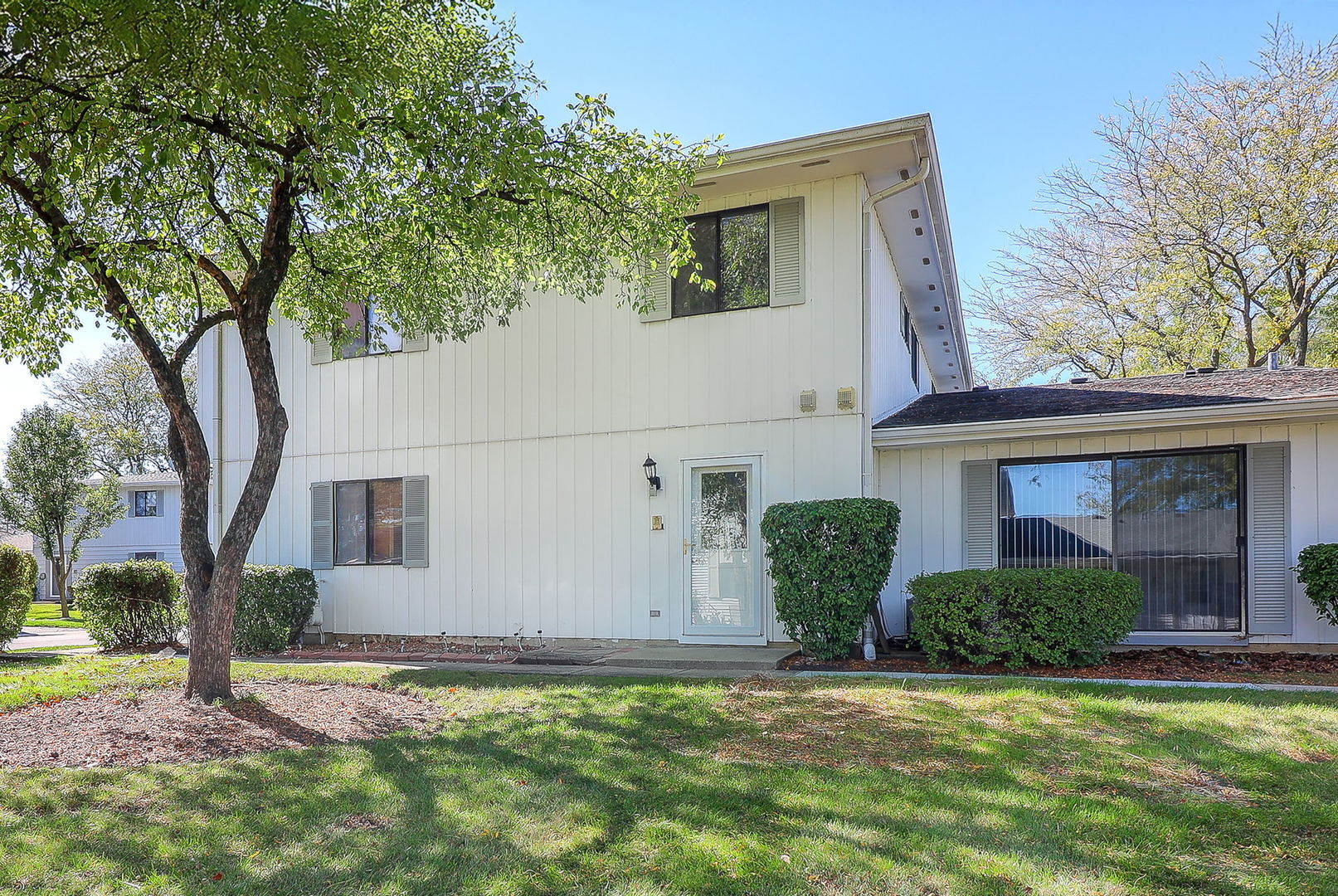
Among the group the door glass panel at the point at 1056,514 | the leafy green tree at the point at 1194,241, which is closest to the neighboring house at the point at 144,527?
the leafy green tree at the point at 1194,241

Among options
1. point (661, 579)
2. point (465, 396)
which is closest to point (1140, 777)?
point (661, 579)

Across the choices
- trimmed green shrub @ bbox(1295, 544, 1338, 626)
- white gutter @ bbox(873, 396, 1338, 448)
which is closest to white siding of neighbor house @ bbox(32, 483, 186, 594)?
white gutter @ bbox(873, 396, 1338, 448)

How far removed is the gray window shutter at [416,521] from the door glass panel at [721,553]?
3.56 meters

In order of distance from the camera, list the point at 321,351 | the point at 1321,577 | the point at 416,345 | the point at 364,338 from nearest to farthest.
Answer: the point at 1321,577 → the point at 416,345 → the point at 364,338 → the point at 321,351

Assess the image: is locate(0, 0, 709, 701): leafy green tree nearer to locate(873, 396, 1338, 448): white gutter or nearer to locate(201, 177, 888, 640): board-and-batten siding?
locate(201, 177, 888, 640): board-and-batten siding

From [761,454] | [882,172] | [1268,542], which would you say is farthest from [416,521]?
[1268,542]

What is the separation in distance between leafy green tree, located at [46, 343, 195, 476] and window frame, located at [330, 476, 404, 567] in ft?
72.1

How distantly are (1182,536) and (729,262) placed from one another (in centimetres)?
512

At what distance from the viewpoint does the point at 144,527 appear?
27.5 metres

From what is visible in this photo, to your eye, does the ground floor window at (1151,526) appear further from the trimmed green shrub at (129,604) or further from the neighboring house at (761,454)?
the trimmed green shrub at (129,604)

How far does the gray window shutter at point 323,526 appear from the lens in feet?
37.8

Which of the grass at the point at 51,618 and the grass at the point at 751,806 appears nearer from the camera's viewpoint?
the grass at the point at 751,806

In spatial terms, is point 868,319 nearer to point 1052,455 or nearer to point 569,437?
point 1052,455

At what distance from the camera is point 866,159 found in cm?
862
